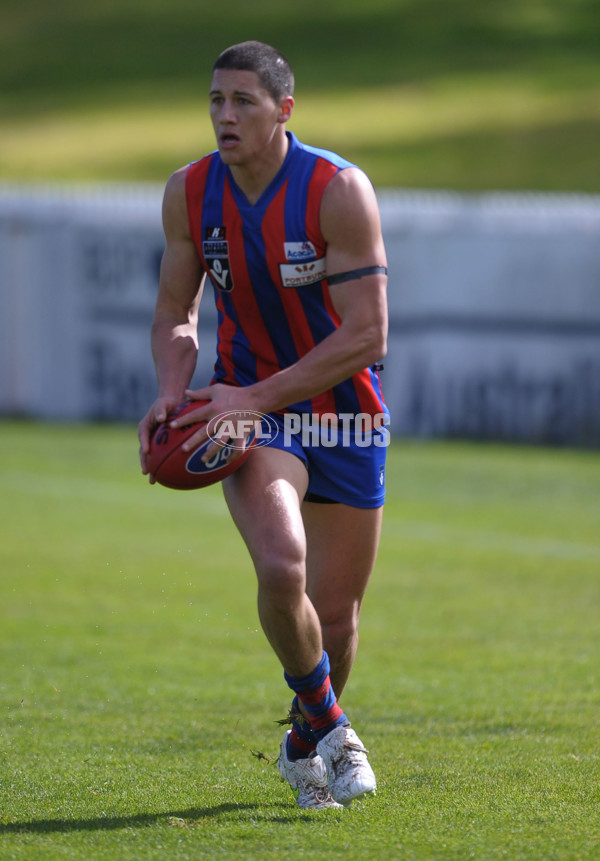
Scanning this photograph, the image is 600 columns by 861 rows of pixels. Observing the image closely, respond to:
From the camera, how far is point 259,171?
14.9 ft

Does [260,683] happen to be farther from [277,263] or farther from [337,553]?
[277,263]

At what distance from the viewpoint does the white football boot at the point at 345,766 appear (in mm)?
4316

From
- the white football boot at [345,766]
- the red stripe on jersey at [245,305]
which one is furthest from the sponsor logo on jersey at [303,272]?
the white football boot at [345,766]

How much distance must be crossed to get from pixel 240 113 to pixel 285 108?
0.20 m

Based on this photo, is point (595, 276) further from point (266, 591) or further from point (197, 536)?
point (266, 591)

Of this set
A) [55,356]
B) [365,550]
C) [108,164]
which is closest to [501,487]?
[55,356]

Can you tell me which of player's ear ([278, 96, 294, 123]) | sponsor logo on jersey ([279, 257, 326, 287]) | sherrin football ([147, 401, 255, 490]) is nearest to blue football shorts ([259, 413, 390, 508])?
sherrin football ([147, 401, 255, 490])

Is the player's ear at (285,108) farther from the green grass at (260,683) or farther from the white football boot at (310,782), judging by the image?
the green grass at (260,683)

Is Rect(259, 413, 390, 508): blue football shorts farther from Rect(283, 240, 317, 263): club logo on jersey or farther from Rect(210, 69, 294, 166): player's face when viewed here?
Rect(210, 69, 294, 166): player's face

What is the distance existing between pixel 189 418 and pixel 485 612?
14.1ft

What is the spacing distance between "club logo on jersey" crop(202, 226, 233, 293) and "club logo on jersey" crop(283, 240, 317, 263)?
0.71ft

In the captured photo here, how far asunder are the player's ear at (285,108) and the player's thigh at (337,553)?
1.28 metres

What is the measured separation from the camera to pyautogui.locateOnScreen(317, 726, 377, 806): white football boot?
14.2ft

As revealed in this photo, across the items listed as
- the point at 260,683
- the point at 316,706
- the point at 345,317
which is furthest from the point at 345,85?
the point at 316,706
